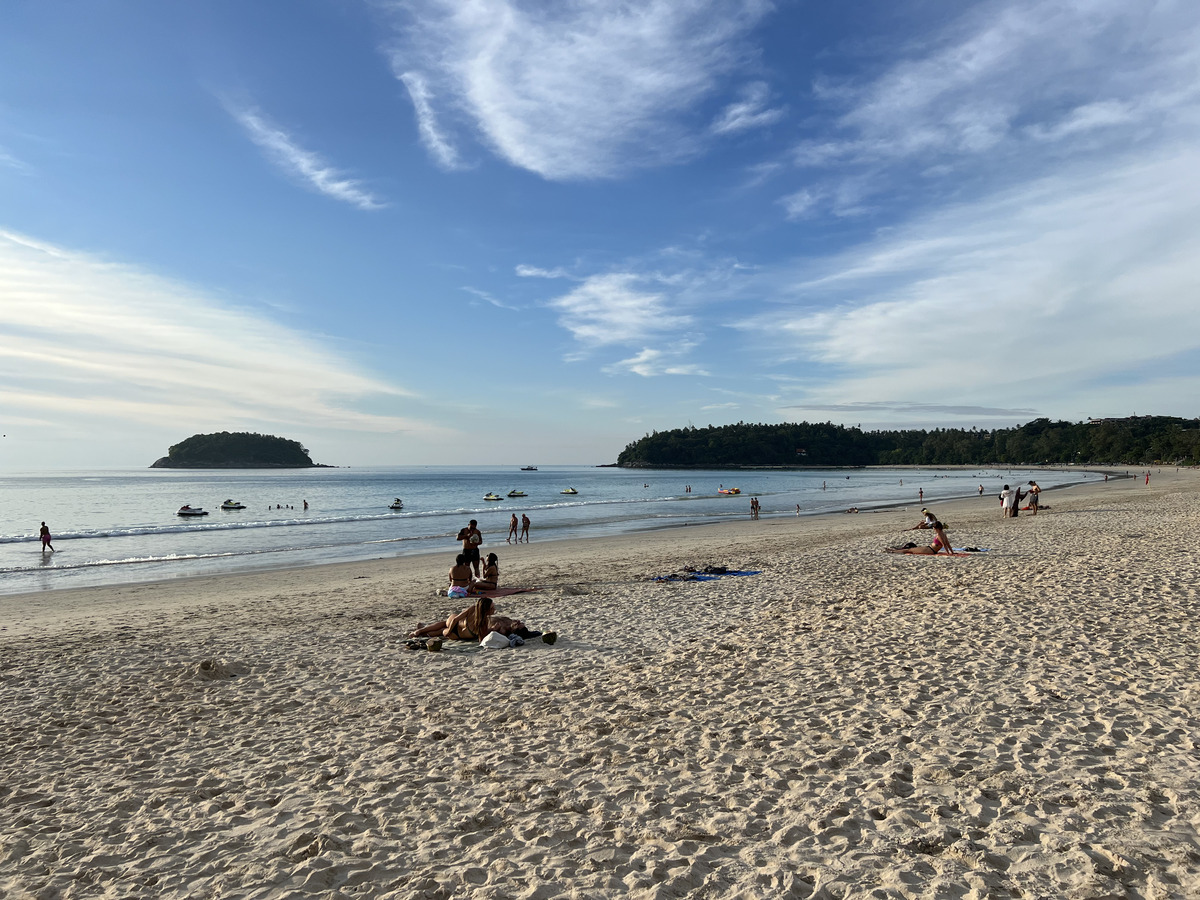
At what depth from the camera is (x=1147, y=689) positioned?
662cm

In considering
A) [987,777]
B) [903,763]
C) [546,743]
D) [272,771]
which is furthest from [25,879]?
[987,777]

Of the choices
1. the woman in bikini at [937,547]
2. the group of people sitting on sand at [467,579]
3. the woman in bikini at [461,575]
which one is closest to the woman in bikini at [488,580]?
the group of people sitting on sand at [467,579]

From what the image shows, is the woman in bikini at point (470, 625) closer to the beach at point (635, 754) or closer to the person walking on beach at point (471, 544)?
the beach at point (635, 754)

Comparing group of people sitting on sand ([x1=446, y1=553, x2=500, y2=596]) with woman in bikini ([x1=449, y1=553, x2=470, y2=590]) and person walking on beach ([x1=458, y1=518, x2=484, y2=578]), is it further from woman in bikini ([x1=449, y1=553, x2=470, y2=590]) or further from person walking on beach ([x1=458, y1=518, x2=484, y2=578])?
person walking on beach ([x1=458, y1=518, x2=484, y2=578])

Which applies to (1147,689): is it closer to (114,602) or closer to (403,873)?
(403,873)

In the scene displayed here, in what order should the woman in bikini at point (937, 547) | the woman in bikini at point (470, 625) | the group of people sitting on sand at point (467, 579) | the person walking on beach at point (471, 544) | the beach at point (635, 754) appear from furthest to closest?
the woman in bikini at point (937, 547)
the person walking on beach at point (471, 544)
the group of people sitting on sand at point (467, 579)
the woman in bikini at point (470, 625)
the beach at point (635, 754)

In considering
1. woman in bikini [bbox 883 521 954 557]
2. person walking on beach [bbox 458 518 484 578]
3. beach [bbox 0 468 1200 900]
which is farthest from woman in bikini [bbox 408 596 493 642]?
woman in bikini [bbox 883 521 954 557]

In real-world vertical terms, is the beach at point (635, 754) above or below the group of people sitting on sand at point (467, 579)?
below

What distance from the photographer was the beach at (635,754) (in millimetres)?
4004

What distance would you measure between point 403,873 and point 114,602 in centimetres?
1589

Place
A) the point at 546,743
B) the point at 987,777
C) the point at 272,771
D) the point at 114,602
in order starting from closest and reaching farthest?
1. the point at 987,777
2. the point at 272,771
3. the point at 546,743
4. the point at 114,602

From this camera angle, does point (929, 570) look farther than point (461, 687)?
Yes

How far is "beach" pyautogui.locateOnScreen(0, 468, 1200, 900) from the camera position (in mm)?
4004

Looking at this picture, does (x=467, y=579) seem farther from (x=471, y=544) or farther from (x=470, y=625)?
(x=470, y=625)
